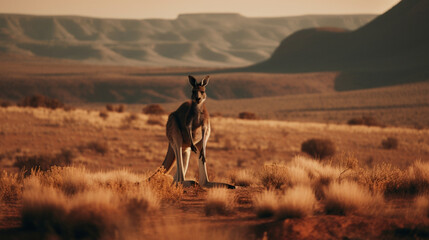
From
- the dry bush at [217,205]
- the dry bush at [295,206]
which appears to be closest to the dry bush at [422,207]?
the dry bush at [295,206]

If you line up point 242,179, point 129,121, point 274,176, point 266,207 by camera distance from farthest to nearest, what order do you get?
point 129,121, point 242,179, point 274,176, point 266,207

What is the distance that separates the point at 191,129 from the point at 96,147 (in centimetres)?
1920

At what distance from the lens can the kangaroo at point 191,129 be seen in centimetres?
882

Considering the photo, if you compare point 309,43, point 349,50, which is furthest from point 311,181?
point 309,43

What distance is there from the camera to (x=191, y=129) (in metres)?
9.03

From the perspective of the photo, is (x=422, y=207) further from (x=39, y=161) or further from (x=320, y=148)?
(x=320, y=148)

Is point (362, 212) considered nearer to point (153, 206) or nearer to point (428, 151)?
point (153, 206)

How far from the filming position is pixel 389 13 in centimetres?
14925

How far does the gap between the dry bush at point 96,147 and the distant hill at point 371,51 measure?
306 ft

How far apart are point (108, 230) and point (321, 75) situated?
12795 centimetres

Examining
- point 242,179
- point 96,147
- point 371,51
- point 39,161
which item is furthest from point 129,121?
point 371,51

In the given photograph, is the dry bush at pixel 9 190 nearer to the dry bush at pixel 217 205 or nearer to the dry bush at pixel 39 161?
the dry bush at pixel 217 205

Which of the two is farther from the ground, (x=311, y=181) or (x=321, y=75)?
(x=321, y=75)

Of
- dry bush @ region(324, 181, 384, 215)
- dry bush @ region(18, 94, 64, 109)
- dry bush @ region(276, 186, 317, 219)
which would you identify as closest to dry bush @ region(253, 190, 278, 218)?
dry bush @ region(276, 186, 317, 219)
